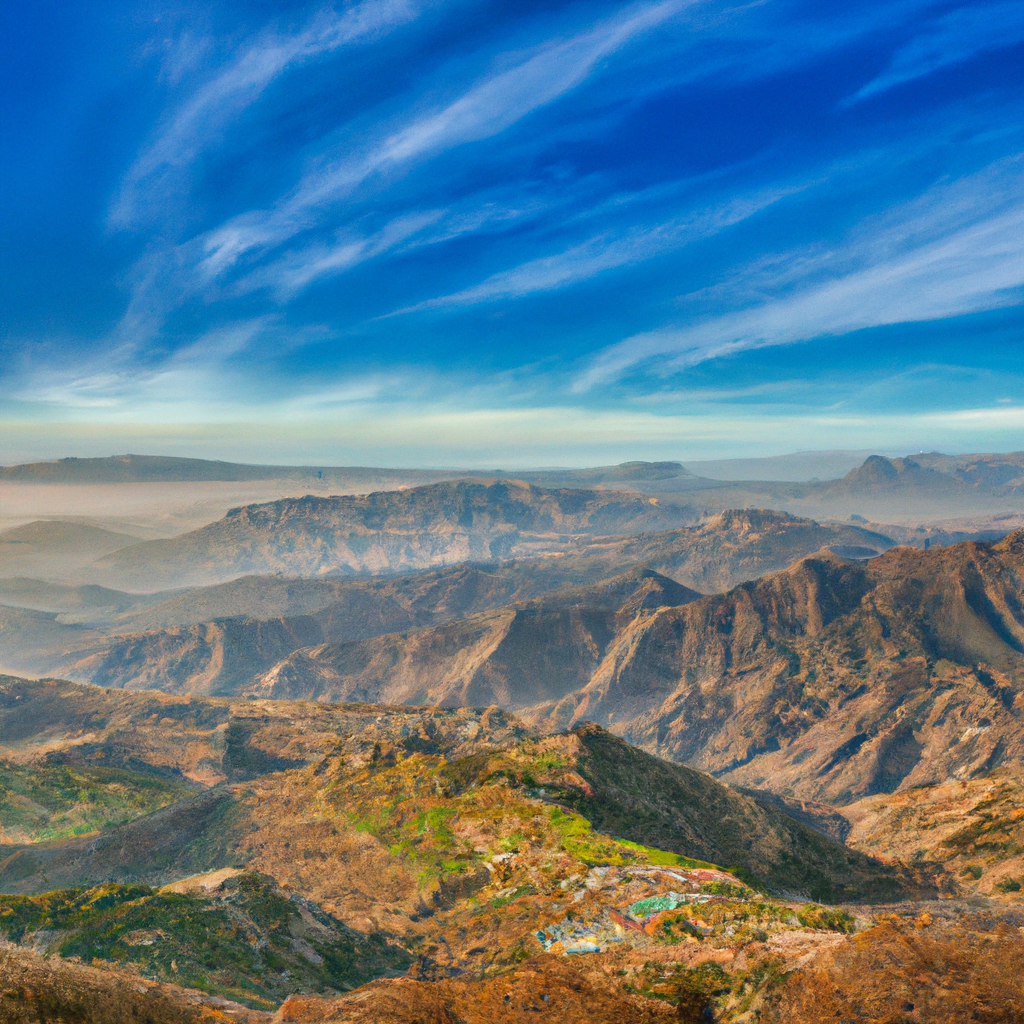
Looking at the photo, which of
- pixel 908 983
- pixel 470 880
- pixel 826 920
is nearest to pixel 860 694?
pixel 470 880

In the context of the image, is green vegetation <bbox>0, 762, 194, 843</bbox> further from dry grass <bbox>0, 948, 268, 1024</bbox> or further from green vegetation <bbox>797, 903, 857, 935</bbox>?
green vegetation <bbox>797, 903, 857, 935</bbox>

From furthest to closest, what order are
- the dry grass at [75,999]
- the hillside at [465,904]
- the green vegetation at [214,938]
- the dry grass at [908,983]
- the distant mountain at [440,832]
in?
the distant mountain at [440,832] < the green vegetation at [214,938] < the hillside at [465,904] < the dry grass at [908,983] < the dry grass at [75,999]

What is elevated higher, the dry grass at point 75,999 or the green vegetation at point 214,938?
the dry grass at point 75,999

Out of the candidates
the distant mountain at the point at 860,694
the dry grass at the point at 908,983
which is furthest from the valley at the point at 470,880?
the distant mountain at the point at 860,694

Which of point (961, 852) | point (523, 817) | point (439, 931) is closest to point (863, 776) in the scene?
point (961, 852)

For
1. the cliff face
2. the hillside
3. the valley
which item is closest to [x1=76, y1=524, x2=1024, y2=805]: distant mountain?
the cliff face

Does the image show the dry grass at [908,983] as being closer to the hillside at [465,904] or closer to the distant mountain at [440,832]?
the hillside at [465,904]

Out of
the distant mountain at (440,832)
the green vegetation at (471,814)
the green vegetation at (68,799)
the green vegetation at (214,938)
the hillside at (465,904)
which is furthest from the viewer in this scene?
the green vegetation at (68,799)
